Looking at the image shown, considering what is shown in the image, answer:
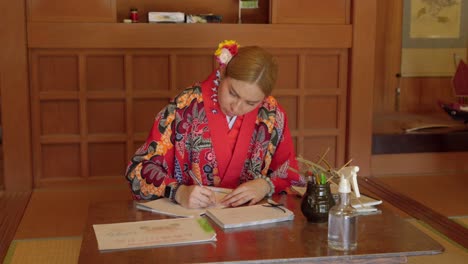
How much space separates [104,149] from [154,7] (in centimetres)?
106

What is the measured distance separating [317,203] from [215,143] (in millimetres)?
616

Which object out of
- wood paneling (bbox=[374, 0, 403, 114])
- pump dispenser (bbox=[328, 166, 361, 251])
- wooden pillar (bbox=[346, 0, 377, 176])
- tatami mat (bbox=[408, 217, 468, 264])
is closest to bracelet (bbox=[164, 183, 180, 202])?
pump dispenser (bbox=[328, 166, 361, 251])

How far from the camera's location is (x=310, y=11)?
4141 mm

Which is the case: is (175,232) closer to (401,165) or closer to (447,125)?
(401,165)

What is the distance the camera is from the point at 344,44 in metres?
4.20

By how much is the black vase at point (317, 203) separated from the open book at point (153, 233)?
0.28 m

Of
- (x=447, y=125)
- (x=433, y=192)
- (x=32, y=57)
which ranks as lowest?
(x=433, y=192)

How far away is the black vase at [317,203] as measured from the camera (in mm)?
1676

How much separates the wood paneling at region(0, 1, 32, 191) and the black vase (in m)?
2.63

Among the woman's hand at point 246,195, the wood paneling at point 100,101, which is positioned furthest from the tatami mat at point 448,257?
the wood paneling at point 100,101

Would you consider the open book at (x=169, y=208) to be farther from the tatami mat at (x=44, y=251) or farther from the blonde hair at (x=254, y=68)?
the tatami mat at (x=44, y=251)

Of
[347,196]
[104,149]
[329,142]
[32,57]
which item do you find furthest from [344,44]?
[347,196]

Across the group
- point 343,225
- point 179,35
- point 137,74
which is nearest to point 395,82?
point 179,35

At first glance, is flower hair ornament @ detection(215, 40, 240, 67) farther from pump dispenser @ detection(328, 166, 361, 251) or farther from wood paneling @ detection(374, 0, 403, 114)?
wood paneling @ detection(374, 0, 403, 114)
